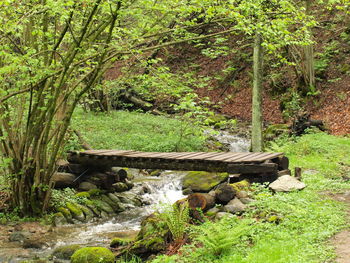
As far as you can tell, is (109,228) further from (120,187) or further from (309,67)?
(309,67)

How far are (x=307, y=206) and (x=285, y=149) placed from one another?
23.9 feet

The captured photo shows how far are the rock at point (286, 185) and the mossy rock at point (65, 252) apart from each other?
3788 mm

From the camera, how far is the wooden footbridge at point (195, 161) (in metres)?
8.36

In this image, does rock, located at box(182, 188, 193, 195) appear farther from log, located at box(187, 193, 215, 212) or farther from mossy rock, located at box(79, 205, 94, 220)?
log, located at box(187, 193, 215, 212)

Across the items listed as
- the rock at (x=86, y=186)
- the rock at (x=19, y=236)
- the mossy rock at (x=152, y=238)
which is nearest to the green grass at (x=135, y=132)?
the rock at (x=86, y=186)

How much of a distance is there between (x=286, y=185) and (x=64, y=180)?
19.6ft

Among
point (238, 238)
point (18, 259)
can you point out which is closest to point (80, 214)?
point (18, 259)

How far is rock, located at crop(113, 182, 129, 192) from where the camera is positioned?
36.7 feet

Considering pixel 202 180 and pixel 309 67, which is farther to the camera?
pixel 309 67

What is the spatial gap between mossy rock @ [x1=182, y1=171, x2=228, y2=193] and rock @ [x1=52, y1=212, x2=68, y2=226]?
365 centimetres

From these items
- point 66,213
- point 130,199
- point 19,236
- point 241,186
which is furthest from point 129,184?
point 241,186

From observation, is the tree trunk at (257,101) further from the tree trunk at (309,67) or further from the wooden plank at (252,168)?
the tree trunk at (309,67)

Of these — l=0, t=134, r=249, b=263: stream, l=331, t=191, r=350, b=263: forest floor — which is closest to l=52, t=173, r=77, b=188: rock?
l=0, t=134, r=249, b=263: stream

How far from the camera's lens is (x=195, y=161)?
30.6ft
